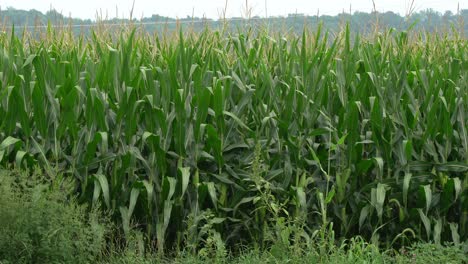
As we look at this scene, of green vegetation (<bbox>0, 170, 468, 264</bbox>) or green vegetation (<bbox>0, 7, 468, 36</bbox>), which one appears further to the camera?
green vegetation (<bbox>0, 7, 468, 36</bbox>)

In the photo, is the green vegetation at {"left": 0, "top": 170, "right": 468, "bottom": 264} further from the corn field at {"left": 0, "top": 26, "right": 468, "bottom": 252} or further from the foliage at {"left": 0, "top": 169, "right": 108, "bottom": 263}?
the corn field at {"left": 0, "top": 26, "right": 468, "bottom": 252}

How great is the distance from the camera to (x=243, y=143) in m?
6.17

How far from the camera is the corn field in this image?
5992 millimetres

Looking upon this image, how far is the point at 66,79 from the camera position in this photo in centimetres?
630

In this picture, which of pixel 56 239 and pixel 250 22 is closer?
pixel 56 239

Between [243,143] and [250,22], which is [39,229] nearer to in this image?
[243,143]

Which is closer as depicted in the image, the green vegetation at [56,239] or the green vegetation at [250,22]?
the green vegetation at [56,239]

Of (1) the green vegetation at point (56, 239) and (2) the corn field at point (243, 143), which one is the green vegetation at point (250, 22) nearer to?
(2) the corn field at point (243, 143)

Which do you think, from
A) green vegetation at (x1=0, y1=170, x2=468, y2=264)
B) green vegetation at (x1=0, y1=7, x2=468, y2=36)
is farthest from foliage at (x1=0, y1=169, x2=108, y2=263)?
green vegetation at (x1=0, y1=7, x2=468, y2=36)

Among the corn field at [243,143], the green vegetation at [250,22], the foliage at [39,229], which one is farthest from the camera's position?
the green vegetation at [250,22]

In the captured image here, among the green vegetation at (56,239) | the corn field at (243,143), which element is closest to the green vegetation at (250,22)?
the corn field at (243,143)

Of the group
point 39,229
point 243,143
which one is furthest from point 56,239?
point 243,143

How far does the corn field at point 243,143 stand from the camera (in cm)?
599

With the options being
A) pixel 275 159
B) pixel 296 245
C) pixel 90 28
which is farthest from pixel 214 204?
pixel 90 28
